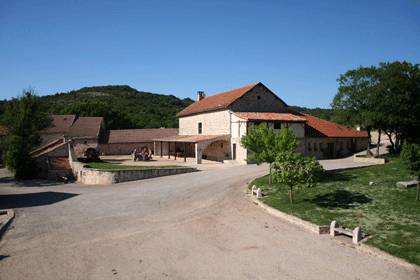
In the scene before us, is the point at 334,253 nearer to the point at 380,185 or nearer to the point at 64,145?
the point at 380,185

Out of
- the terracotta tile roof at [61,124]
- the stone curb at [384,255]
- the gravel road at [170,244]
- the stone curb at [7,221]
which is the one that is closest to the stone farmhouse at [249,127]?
the gravel road at [170,244]

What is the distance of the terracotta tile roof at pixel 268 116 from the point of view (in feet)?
110

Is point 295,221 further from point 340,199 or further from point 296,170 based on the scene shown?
point 340,199

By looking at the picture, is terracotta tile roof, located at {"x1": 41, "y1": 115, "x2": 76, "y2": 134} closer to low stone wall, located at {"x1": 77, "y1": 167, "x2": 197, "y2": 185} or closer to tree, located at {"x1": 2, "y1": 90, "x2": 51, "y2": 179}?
tree, located at {"x1": 2, "y1": 90, "x2": 51, "y2": 179}

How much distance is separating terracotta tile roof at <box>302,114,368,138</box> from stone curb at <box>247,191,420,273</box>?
21.5 metres

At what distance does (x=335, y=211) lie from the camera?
15.9m

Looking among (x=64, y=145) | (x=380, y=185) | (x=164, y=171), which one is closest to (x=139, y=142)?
(x=64, y=145)

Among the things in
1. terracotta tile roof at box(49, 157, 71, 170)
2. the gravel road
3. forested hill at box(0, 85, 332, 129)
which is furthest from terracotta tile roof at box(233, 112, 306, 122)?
forested hill at box(0, 85, 332, 129)

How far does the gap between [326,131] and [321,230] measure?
1125 inches

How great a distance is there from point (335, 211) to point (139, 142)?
126ft

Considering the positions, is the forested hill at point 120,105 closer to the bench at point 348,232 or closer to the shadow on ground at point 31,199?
the shadow on ground at point 31,199

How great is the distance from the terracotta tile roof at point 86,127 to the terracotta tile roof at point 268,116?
24915 millimetres

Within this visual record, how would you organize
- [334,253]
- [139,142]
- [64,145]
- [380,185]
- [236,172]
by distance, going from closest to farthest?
[334,253] < [380,185] < [236,172] < [64,145] < [139,142]

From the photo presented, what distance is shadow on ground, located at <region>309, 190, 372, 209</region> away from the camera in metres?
17.0
